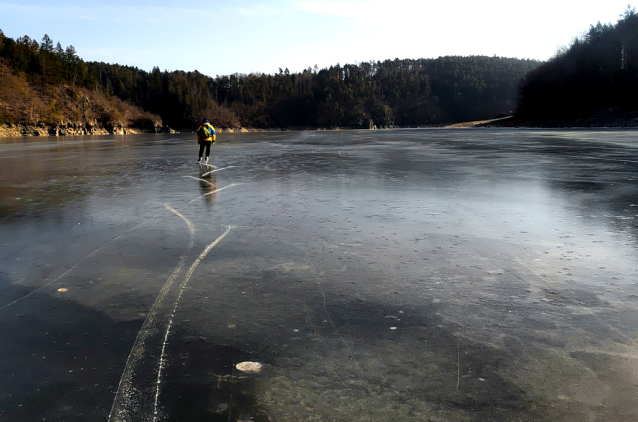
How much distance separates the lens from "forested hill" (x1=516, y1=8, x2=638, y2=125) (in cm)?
8762

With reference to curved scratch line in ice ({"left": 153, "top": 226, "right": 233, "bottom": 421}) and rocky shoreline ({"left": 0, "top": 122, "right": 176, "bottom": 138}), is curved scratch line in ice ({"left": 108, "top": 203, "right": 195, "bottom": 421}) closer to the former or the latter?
curved scratch line in ice ({"left": 153, "top": 226, "right": 233, "bottom": 421})

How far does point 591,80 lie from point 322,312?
4351 inches

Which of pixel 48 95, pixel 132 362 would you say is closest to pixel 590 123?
pixel 132 362

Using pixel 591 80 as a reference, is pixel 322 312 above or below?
below

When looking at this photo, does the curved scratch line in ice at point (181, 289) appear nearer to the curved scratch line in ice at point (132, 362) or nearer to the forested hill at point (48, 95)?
the curved scratch line in ice at point (132, 362)

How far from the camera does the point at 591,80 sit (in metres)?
97.0

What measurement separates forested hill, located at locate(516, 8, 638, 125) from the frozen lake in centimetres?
8748

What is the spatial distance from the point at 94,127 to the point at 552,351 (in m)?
124

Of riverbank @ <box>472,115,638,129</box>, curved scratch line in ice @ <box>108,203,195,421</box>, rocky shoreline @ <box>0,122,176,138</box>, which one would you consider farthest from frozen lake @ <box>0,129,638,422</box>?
rocky shoreline @ <box>0,122,176,138</box>

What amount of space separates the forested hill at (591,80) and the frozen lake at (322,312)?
287 ft

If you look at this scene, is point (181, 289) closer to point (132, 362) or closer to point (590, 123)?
point (132, 362)

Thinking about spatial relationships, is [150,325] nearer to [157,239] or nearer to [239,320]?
[239,320]

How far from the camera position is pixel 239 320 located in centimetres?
410

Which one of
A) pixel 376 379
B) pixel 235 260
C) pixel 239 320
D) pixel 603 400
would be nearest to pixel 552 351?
pixel 603 400
